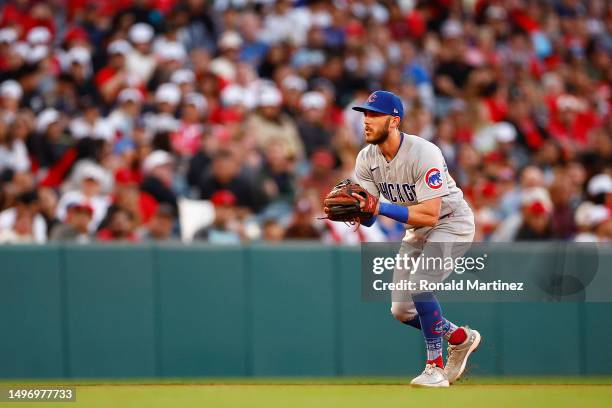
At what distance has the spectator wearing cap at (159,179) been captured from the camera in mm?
10703

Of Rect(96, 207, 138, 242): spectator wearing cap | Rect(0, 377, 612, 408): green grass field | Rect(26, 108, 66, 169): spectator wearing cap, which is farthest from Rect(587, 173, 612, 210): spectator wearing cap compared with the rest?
Rect(26, 108, 66, 169): spectator wearing cap

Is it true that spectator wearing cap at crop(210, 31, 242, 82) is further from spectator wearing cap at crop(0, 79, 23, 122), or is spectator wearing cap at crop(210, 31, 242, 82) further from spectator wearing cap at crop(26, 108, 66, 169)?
spectator wearing cap at crop(0, 79, 23, 122)

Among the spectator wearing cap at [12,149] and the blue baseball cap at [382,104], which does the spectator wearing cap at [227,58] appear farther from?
the blue baseball cap at [382,104]

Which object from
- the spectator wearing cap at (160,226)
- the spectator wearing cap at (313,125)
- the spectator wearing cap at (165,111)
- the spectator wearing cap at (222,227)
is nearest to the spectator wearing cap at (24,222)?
the spectator wearing cap at (160,226)

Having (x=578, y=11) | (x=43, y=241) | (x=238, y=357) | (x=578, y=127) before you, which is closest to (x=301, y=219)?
(x=238, y=357)

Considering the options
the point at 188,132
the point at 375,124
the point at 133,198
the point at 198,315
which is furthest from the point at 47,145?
the point at 375,124

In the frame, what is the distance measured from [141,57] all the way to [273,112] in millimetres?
1936

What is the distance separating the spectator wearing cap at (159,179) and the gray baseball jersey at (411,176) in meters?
3.71

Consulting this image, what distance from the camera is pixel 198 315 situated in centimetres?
938

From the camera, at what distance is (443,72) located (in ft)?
45.2

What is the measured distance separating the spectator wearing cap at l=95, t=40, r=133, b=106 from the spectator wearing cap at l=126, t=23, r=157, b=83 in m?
0.09

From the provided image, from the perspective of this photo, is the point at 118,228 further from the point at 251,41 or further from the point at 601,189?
the point at 601,189

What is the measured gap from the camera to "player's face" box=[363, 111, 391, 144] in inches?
272

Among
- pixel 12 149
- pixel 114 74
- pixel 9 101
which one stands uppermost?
pixel 114 74
